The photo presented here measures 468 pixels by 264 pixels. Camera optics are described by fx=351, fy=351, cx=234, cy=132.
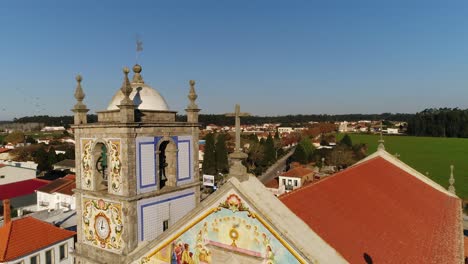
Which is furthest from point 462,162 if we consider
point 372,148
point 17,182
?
point 17,182

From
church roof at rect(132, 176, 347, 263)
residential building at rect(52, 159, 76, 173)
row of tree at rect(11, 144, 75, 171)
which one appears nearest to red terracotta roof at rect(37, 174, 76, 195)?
residential building at rect(52, 159, 76, 173)

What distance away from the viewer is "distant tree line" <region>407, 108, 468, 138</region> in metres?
126

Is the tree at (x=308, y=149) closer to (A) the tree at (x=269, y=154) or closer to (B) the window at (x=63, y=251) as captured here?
(A) the tree at (x=269, y=154)

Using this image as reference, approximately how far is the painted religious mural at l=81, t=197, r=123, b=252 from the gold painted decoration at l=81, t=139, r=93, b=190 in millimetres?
503

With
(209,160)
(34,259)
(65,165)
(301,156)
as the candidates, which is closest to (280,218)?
(34,259)

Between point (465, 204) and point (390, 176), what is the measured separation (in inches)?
1363

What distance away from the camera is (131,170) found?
1056 cm

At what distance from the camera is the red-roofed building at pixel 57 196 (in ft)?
116

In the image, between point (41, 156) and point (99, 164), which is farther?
point (41, 156)

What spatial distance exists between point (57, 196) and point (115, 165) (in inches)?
1170

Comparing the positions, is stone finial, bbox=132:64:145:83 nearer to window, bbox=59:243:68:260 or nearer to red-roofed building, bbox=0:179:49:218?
window, bbox=59:243:68:260

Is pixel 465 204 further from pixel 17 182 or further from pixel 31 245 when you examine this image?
pixel 17 182

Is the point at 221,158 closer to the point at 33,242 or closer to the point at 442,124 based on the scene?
the point at 33,242

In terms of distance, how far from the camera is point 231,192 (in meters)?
8.04
